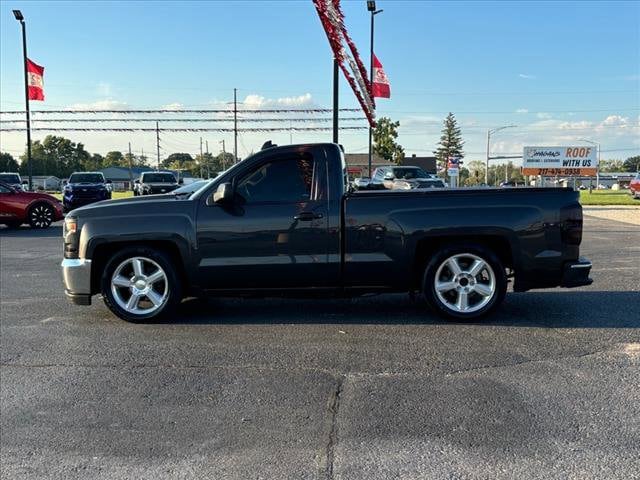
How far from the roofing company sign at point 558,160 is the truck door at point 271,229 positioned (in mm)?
35566

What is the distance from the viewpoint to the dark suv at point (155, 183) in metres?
26.5

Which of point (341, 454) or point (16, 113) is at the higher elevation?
point (16, 113)

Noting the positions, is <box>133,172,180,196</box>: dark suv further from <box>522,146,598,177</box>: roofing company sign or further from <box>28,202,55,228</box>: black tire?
<box>522,146,598,177</box>: roofing company sign

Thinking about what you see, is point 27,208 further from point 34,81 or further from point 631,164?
point 631,164

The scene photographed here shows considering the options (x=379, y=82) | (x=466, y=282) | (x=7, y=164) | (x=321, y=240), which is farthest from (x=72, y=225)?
(x=7, y=164)

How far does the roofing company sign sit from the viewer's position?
38250 mm

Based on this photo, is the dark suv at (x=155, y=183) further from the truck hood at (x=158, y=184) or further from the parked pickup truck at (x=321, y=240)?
the parked pickup truck at (x=321, y=240)

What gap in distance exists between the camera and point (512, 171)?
458ft

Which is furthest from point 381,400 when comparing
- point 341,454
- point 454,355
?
point 454,355

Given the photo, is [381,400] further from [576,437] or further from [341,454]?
[576,437]

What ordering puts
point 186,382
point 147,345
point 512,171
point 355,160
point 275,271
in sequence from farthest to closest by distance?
point 512,171 < point 355,160 < point 275,271 < point 147,345 < point 186,382

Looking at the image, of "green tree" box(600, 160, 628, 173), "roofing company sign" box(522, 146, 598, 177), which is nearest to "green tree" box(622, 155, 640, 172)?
"green tree" box(600, 160, 628, 173)

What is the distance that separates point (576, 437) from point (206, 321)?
3883mm

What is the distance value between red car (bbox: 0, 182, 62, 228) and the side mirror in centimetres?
1336
